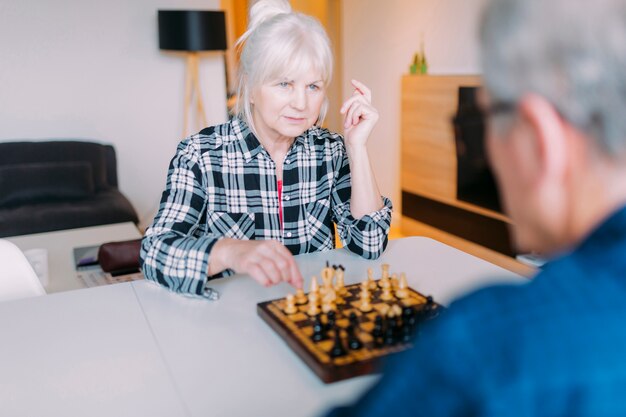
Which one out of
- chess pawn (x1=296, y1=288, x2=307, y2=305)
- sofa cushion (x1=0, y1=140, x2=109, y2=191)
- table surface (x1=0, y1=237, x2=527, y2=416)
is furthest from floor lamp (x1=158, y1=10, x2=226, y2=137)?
chess pawn (x1=296, y1=288, x2=307, y2=305)

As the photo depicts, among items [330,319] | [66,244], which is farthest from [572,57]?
[66,244]

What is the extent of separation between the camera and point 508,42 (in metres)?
0.48

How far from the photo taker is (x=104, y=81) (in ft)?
14.8

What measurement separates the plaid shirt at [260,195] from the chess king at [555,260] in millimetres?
1087

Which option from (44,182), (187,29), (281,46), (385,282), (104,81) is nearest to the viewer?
(385,282)

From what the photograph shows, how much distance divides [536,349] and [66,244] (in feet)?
9.12

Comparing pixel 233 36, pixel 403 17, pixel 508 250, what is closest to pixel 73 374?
pixel 508 250

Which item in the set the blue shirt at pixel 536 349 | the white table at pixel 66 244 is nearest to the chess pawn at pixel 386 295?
the blue shirt at pixel 536 349

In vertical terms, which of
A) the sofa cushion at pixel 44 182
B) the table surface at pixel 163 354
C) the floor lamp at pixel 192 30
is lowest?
the sofa cushion at pixel 44 182

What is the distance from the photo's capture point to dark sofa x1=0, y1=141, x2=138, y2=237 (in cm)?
371

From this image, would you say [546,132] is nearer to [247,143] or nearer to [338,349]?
[338,349]

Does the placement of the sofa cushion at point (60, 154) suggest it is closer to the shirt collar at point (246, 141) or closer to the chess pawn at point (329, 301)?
the shirt collar at point (246, 141)

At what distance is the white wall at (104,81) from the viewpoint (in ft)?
14.1

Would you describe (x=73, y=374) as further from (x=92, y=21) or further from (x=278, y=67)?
(x=92, y=21)
